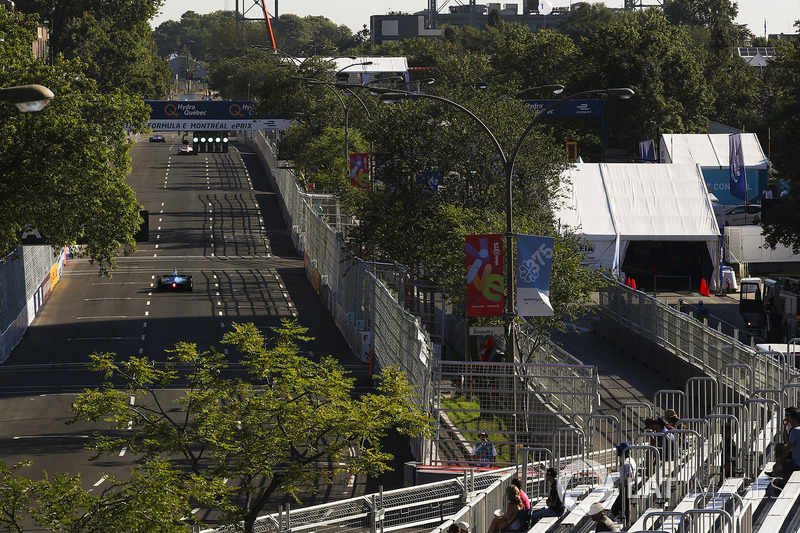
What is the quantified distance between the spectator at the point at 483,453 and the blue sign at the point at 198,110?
58.0m

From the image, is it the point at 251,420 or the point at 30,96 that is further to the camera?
the point at 251,420

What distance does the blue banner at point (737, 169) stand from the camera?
64.9m

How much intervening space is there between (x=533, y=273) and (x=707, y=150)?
49173 millimetres

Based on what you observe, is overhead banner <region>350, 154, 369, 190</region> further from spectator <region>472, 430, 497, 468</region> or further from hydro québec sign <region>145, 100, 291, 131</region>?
hydro québec sign <region>145, 100, 291, 131</region>

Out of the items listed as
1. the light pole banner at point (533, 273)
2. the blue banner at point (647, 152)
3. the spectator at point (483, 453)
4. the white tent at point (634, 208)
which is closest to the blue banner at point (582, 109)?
the blue banner at point (647, 152)

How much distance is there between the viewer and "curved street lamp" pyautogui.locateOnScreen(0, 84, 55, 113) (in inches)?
497

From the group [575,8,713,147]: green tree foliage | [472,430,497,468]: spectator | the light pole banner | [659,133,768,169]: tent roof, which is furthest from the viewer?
[575,8,713,147]: green tree foliage

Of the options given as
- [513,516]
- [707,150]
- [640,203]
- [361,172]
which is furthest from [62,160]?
[707,150]

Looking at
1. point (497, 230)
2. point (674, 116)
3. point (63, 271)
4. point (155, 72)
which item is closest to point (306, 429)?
point (497, 230)

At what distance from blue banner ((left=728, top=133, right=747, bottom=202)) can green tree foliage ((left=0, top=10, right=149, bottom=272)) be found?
35.5m

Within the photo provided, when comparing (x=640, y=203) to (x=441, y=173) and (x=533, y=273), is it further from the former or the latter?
(x=533, y=273)

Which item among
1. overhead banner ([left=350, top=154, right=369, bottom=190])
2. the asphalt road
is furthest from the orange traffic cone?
the asphalt road

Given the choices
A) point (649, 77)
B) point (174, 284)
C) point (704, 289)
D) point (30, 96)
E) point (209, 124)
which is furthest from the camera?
point (649, 77)

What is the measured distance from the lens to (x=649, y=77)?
320 feet
